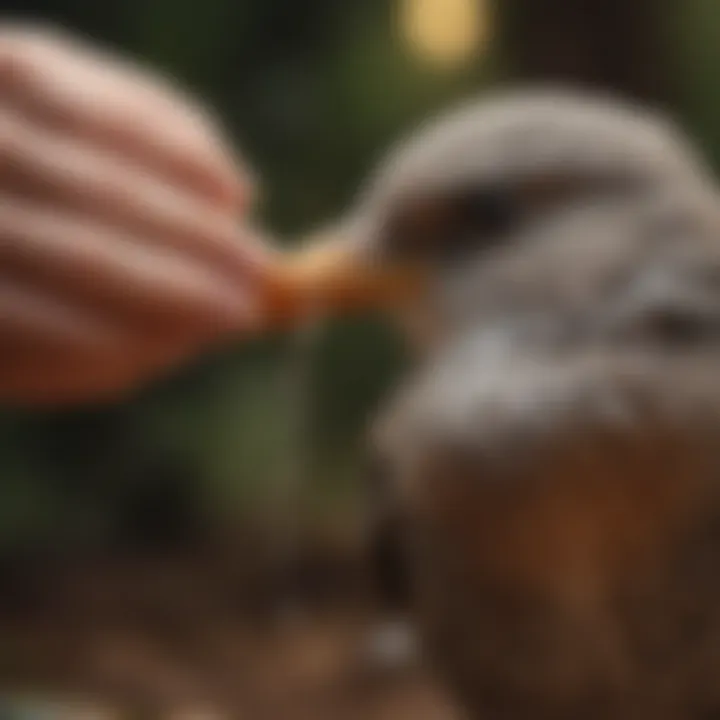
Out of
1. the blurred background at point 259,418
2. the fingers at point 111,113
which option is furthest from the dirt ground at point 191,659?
the fingers at point 111,113

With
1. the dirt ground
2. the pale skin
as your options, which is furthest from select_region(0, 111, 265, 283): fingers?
the dirt ground

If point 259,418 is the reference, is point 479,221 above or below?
below

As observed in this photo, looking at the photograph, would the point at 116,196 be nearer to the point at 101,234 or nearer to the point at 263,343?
the point at 101,234

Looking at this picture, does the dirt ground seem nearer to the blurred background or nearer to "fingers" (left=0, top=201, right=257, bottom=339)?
the blurred background

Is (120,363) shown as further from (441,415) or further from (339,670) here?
(339,670)

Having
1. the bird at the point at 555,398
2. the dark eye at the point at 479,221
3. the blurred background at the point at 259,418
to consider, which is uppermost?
the blurred background at the point at 259,418

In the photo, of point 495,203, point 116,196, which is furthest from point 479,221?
point 116,196

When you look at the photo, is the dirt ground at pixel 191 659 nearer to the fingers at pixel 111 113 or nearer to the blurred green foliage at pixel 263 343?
the blurred green foliage at pixel 263 343
